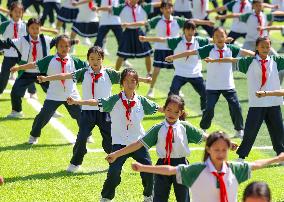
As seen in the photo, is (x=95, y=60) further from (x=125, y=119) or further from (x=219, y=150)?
(x=219, y=150)

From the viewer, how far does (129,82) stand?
10.1m

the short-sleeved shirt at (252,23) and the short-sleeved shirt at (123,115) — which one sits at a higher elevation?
the short-sleeved shirt at (123,115)

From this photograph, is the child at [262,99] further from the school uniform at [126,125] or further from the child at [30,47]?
the child at [30,47]

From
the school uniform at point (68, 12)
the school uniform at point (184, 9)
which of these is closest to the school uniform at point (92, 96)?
the school uniform at point (184, 9)

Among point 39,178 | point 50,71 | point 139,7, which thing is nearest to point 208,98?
point 50,71

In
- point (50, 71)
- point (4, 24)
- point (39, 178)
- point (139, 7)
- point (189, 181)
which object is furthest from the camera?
point (139, 7)

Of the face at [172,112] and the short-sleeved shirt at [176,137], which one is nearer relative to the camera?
the face at [172,112]

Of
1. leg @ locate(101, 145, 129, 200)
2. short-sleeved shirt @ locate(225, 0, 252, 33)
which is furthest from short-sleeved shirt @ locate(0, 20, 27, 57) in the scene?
leg @ locate(101, 145, 129, 200)

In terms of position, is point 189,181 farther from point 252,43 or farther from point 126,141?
point 252,43

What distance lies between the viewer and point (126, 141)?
10.4m

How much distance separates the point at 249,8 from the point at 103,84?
30.3 ft

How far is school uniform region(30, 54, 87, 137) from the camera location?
13048 millimetres

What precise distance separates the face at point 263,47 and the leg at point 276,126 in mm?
819

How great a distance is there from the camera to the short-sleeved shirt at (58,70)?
13.0 m
